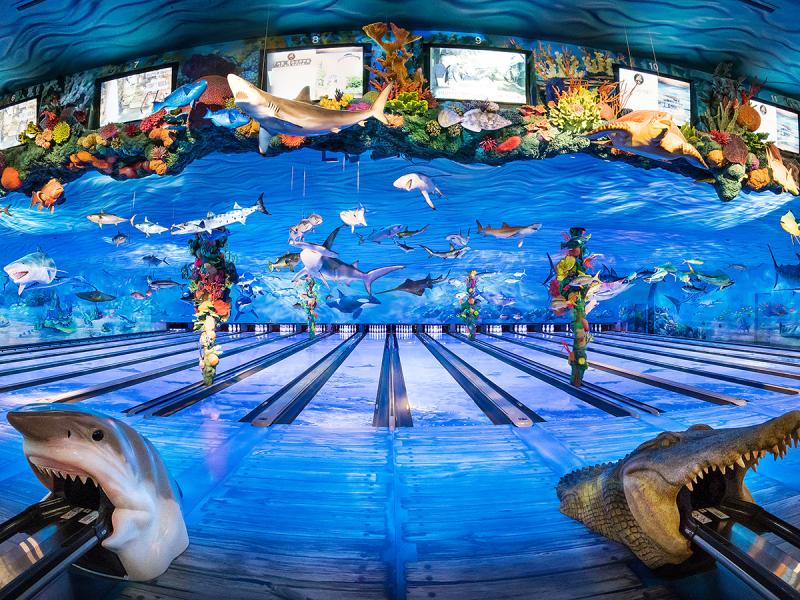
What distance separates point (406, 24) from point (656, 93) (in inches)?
183

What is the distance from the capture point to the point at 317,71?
6.53 m

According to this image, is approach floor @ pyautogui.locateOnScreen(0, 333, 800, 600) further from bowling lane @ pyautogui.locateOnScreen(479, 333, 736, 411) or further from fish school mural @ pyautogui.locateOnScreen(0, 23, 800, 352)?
fish school mural @ pyautogui.locateOnScreen(0, 23, 800, 352)

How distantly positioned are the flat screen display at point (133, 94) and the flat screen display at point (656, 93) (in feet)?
26.3

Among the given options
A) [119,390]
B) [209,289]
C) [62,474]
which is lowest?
[119,390]

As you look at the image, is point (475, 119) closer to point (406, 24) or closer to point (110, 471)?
point (406, 24)

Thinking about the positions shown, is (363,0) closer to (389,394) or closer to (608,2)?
(608,2)

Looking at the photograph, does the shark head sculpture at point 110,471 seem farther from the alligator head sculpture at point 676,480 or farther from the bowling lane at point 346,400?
the bowling lane at point 346,400

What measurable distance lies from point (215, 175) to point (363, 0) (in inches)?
223

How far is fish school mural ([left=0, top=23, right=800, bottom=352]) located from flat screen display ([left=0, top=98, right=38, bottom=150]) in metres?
0.25

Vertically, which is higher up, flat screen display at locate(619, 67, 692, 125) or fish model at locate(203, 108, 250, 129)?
flat screen display at locate(619, 67, 692, 125)

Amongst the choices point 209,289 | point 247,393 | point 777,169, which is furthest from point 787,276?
point 209,289

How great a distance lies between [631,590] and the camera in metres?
1.67

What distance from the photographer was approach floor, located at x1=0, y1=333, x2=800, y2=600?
1.77 m

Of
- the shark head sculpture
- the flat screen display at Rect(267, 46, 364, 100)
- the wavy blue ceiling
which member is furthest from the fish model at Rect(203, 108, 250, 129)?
the shark head sculpture
